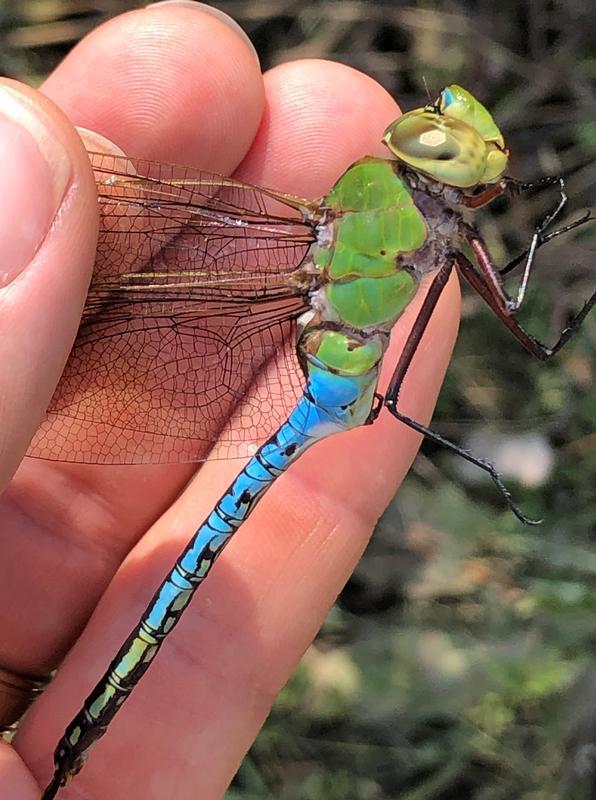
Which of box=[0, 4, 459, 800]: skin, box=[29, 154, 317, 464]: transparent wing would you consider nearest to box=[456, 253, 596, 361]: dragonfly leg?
box=[29, 154, 317, 464]: transparent wing

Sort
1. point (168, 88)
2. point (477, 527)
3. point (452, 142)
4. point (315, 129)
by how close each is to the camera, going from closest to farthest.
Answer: point (452, 142), point (168, 88), point (315, 129), point (477, 527)

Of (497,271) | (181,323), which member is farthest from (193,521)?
(497,271)

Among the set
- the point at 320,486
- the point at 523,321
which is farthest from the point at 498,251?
the point at 320,486

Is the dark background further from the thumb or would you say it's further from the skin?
the thumb

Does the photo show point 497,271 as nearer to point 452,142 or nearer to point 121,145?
point 452,142

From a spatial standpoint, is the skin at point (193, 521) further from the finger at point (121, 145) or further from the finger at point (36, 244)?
the finger at point (36, 244)

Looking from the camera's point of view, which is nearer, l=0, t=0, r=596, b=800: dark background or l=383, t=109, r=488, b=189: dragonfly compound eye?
l=383, t=109, r=488, b=189: dragonfly compound eye
